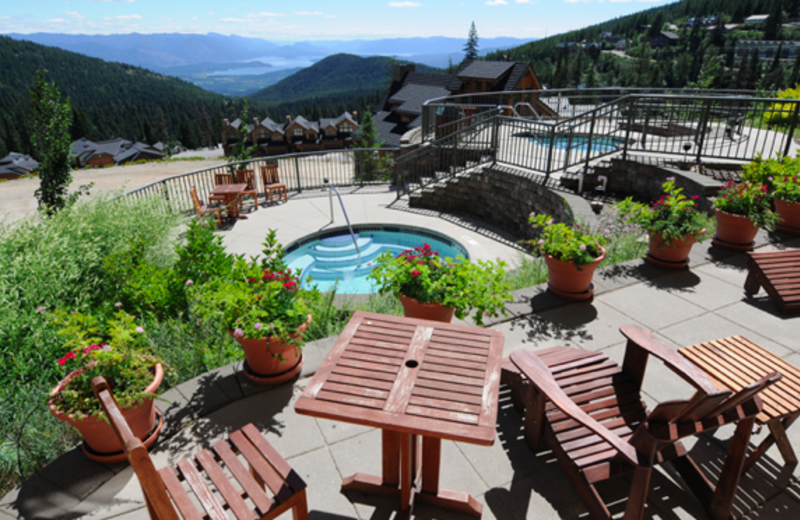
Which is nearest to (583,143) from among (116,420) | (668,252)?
(668,252)

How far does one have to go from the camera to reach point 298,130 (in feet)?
214

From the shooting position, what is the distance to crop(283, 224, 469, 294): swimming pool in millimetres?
8141

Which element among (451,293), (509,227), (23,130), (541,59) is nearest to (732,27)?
(541,59)

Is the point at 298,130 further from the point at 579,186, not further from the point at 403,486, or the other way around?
the point at 403,486

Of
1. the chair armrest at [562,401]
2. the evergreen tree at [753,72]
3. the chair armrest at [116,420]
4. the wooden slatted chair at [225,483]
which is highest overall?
the evergreen tree at [753,72]

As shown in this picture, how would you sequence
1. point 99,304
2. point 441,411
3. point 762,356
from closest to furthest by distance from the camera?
point 441,411, point 762,356, point 99,304

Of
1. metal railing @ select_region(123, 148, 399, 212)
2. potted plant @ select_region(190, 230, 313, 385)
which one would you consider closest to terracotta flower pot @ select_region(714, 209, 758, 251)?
potted plant @ select_region(190, 230, 313, 385)

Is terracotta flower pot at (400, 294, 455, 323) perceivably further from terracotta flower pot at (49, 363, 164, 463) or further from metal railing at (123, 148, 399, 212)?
metal railing at (123, 148, 399, 212)

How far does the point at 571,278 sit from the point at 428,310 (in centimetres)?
165

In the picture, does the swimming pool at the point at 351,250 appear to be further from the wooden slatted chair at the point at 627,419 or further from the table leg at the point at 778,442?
the table leg at the point at 778,442

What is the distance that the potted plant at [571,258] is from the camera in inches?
167

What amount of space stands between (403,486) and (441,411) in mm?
577

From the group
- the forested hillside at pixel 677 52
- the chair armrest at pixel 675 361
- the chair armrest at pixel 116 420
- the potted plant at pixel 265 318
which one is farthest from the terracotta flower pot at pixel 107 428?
the forested hillside at pixel 677 52

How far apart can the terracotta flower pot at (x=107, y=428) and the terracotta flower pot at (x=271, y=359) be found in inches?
25.2
